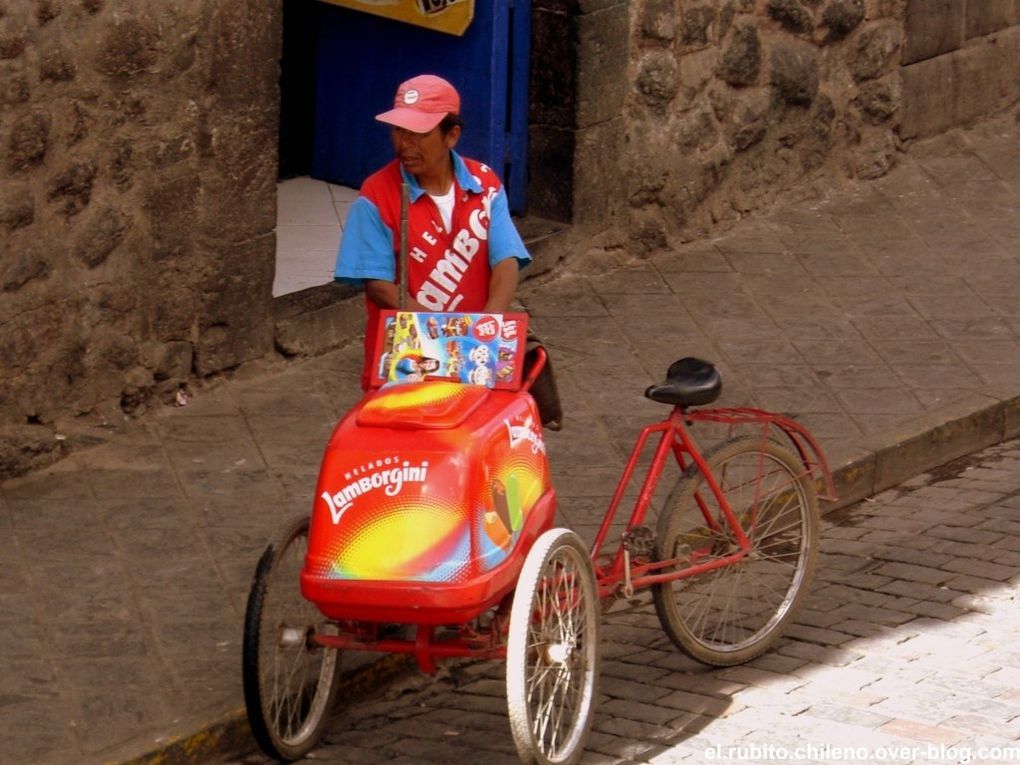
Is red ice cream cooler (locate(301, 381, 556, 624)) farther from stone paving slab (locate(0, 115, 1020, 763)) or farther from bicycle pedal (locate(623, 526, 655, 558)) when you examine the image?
stone paving slab (locate(0, 115, 1020, 763))

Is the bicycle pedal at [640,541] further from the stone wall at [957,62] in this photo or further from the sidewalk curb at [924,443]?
the stone wall at [957,62]

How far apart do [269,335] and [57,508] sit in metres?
1.44

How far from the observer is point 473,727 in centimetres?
564

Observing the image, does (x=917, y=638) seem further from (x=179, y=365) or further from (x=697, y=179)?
(x=697, y=179)

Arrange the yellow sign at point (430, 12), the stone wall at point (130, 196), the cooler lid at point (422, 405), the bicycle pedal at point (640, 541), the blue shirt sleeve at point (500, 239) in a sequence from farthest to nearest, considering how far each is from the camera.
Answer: the yellow sign at point (430, 12) < the stone wall at point (130, 196) < the blue shirt sleeve at point (500, 239) < the bicycle pedal at point (640, 541) < the cooler lid at point (422, 405)

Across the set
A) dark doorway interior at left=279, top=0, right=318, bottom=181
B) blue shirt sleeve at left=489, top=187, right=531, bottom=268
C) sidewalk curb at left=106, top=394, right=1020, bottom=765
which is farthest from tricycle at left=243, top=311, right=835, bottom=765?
dark doorway interior at left=279, top=0, right=318, bottom=181

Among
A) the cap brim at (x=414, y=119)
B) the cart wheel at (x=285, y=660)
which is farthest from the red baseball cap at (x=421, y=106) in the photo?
the cart wheel at (x=285, y=660)

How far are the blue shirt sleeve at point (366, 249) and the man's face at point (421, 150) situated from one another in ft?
0.54

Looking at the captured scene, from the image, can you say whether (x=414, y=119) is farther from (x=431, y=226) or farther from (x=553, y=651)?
(x=553, y=651)

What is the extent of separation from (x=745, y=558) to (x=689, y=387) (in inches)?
23.1

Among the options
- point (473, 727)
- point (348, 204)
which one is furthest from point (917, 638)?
point (348, 204)

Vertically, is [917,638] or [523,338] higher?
[523,338]

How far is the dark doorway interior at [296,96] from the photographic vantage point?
10.1 metres

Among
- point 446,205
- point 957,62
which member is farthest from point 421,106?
point 957,62
